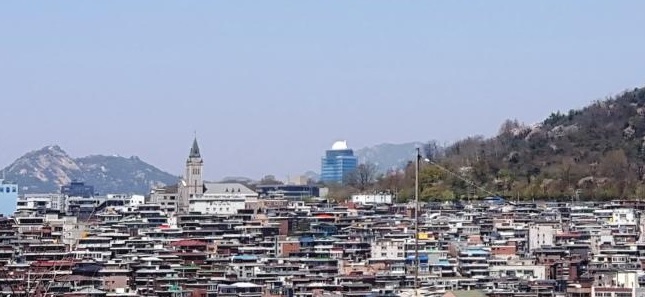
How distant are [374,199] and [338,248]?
1547cm

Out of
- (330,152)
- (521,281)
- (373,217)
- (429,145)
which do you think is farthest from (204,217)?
(330,152)

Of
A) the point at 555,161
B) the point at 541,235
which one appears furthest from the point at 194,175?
the point at 541,235

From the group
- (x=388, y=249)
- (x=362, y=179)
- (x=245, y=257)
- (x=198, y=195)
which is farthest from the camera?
(x=362, y=179)

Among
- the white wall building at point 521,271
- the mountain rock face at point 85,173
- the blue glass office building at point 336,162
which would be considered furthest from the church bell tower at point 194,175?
the mountain rock face at point 85,173

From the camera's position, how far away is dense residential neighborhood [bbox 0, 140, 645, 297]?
29703 mm

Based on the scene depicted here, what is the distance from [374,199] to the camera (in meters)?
51.8

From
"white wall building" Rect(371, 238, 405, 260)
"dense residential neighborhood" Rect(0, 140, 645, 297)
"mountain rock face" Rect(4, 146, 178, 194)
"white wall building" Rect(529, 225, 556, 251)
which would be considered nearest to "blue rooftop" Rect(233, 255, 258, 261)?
"dense residential neighborhood" Rect(0, 140, 645, 297)

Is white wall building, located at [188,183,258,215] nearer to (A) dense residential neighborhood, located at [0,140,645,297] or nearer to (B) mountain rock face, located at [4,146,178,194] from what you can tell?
(A) dense residential neighborhood, located at [0,140,645,297]

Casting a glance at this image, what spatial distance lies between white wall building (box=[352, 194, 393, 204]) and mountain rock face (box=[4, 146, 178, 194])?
54.0 meters

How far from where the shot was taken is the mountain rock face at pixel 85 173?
109 metres

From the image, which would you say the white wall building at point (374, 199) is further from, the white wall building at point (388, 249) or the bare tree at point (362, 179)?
the white wall building at point (388, 249)

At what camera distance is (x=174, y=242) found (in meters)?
37.6

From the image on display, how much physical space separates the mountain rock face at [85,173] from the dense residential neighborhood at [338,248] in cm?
5808

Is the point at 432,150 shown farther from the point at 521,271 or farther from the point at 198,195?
the point at 521,271
